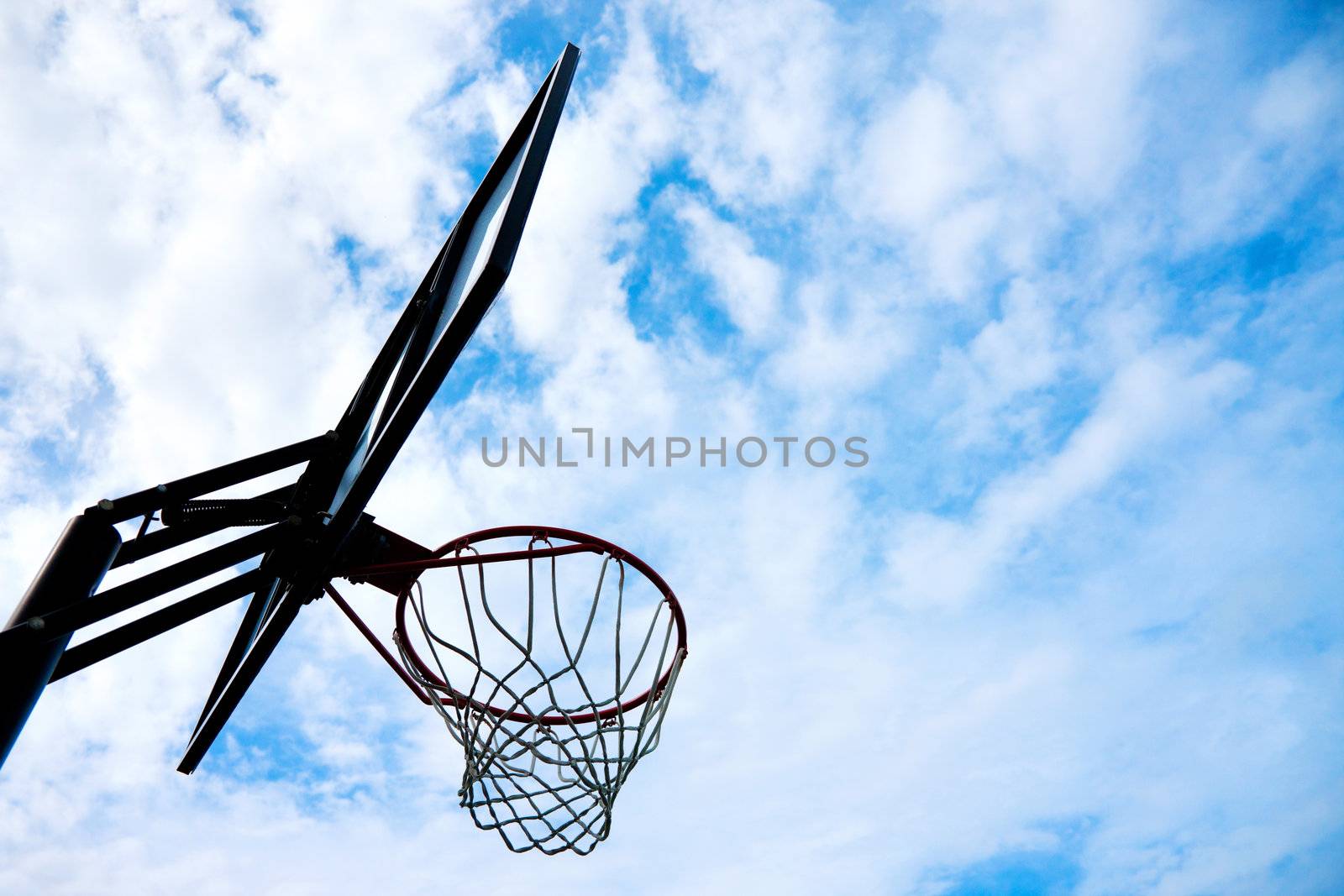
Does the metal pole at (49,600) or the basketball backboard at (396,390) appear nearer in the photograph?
the metal pole at (49,600)

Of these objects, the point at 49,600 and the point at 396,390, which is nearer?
the point at 49,600

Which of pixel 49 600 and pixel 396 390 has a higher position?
pixel 396 390

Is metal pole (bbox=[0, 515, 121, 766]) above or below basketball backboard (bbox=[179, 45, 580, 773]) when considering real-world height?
below

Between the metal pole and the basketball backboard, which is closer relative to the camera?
the metal pole

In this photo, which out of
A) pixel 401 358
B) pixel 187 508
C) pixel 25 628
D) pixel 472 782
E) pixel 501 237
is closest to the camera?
pixel 25 628

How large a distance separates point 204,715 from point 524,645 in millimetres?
1604

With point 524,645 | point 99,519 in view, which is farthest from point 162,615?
point 524,645

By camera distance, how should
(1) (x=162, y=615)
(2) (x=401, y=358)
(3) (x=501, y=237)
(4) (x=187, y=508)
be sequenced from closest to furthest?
(3) (x=501, y=237) < (1) (x=162, y=615) < (4) (x=187, y=508) < (2) (x=401, y=358)

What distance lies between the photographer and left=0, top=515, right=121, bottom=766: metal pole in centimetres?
287

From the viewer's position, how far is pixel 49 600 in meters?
3.10

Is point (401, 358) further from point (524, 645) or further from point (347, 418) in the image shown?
point (524, 645)

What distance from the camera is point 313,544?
3.97 metres

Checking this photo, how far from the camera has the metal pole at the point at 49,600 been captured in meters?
2.87

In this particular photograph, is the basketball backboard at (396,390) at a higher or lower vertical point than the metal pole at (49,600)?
higher
